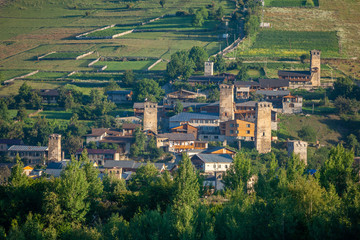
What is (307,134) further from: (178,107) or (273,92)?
(178,107)

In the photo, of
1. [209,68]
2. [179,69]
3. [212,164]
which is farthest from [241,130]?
[209,68]

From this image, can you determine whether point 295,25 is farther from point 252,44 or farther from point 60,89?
point 60,89

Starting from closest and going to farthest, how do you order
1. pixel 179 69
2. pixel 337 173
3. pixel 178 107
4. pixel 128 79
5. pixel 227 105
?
1. pixel 337 173
2. pixel 227 105
3. pixel 178 107
4. pixel 179 69
5. pixel 128 79

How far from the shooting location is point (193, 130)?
6438cm

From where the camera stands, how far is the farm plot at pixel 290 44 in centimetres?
8875

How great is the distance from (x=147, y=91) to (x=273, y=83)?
47.3ft

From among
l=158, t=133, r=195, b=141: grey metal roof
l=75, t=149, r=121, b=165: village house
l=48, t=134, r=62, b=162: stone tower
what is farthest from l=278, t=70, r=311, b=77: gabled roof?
l=48, t=134, r=62, b=162: stone tower

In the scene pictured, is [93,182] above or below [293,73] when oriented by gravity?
below

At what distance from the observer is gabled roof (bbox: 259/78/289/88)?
73.2m

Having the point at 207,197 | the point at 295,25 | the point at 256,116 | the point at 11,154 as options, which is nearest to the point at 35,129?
the point at 11,154

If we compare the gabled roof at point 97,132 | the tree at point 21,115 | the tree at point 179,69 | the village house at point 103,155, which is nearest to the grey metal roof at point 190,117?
the gabled roof at point 97,132

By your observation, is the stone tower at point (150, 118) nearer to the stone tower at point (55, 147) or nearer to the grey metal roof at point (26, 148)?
the stone tower at point (55, 147)

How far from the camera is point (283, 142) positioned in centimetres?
6269

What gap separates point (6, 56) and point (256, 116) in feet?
173
